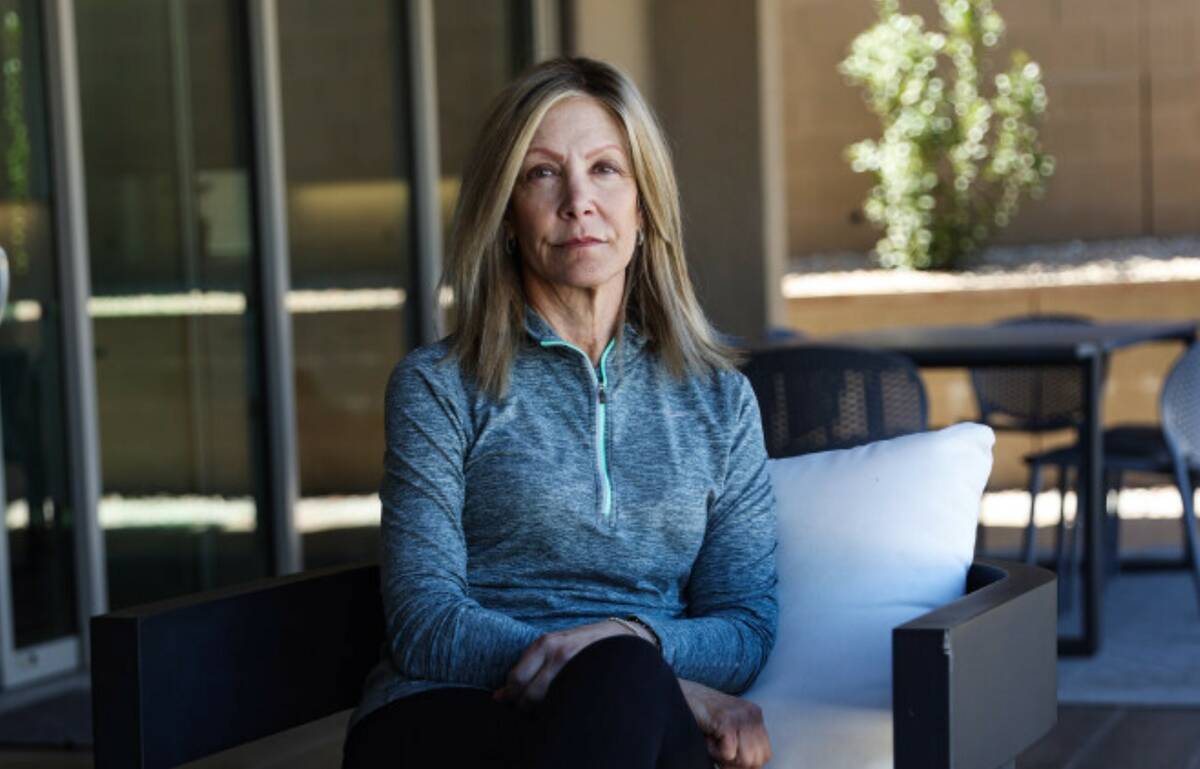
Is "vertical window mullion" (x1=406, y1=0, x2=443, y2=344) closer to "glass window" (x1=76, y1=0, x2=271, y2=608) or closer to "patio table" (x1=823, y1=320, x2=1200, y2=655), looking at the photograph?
"glass window" (x1=76, y1=0, x2=271, y2=608)

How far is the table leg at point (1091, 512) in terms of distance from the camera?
517cm

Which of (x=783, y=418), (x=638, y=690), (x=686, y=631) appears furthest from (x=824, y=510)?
(x=783, y=418)

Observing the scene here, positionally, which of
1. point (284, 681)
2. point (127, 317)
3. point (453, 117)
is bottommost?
point (284, 681)

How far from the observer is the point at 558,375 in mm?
2402

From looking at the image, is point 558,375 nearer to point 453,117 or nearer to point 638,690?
point 638,690

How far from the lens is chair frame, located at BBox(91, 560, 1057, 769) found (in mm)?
1886

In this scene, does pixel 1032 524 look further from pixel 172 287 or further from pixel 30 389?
pixel 30 389

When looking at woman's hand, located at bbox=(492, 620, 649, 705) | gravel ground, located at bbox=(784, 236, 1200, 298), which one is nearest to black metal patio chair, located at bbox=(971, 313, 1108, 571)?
gravel ground, located at bbox=(784, 236, 1200, 298)

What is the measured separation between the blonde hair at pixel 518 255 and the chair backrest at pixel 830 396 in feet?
2.37

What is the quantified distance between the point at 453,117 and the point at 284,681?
480cm

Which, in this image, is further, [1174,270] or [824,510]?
[1174,270]

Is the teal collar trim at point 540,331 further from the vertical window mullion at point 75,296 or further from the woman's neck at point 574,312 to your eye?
the vertical window mullion at point 75,296

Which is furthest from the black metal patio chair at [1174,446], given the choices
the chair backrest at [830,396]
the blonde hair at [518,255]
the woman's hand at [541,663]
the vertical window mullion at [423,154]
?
the woman's hand at [541,663]

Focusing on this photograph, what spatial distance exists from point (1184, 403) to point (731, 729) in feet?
11.9
